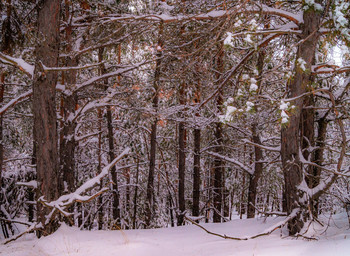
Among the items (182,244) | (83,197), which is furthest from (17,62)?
(182,244)

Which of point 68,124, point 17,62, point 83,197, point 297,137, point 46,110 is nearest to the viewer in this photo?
point 297,137

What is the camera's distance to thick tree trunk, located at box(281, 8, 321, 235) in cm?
475

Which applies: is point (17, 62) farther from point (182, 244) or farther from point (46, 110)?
point (182, 244)

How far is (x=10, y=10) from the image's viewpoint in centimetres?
620

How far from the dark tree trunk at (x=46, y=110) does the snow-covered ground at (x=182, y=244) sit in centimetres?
81

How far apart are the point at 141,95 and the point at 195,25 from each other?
16.7 feet

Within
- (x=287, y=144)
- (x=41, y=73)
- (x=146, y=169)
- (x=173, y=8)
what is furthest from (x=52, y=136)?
(x=146, y=169)

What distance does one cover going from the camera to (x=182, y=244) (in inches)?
213

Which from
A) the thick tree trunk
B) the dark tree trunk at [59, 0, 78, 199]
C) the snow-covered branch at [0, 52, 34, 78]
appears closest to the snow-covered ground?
the thick tree trunk

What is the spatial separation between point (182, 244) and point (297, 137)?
9.66 feet

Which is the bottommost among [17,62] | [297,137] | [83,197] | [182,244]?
[182,244]

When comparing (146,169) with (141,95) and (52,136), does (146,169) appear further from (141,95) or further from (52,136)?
(52,136)

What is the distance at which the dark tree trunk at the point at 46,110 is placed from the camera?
19.0 feet

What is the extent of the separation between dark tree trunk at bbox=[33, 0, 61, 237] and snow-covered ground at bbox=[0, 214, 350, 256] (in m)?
0.81
